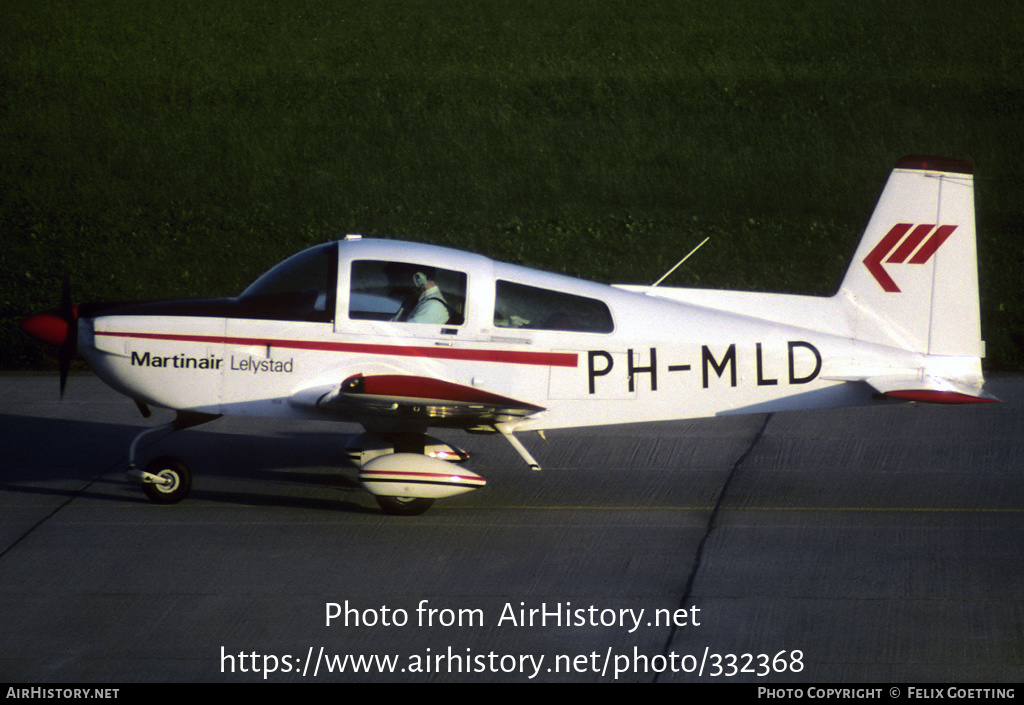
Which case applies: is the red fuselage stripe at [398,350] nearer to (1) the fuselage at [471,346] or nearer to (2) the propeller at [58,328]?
(1) the fuselage at [471,346]

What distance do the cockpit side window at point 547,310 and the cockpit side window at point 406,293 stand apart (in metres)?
0.32

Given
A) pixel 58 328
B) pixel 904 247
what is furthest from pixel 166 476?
pixel 904 247

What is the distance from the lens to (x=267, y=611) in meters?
6.85

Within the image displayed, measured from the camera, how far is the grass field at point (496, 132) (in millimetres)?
20031

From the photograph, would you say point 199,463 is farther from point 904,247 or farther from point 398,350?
point 904,247

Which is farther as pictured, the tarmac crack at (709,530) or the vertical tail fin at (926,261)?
the vertical tail fin at (926,261)

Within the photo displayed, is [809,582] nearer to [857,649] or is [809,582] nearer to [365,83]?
[857,649]

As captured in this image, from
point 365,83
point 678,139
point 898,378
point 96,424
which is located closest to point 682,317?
point 898,378

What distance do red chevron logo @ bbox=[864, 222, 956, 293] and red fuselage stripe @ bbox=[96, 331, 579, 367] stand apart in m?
2.39

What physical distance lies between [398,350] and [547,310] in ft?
3.80

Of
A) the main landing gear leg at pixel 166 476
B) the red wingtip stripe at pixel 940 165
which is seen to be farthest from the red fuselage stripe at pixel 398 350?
the red wingtip stripe at pixel 940 165

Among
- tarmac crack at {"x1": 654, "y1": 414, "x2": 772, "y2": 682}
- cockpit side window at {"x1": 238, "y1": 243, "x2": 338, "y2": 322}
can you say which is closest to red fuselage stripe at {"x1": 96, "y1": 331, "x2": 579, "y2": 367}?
cockpit side window at {"x1": 238, "y1": 243, "x2": 338, "y2": 322}

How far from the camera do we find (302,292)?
28.6 ft
